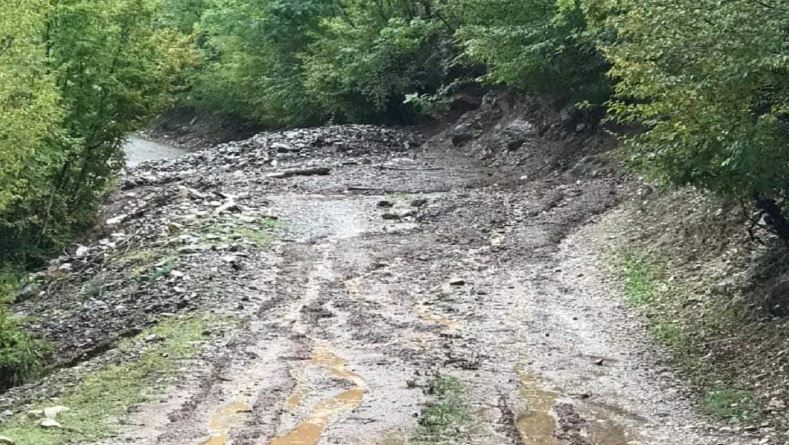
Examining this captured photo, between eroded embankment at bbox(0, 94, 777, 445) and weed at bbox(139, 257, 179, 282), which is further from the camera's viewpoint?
weed at bbox(139, 257, 179, 282)

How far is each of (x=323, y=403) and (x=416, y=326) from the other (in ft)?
8.90

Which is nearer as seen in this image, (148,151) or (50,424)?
(50,424)

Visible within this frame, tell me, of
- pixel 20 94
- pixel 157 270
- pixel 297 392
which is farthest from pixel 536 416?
pixel 20 94

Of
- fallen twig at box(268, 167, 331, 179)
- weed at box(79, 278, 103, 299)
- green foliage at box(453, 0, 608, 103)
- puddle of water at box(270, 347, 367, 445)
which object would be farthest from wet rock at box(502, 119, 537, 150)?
puddle of water at box(270, 347, 367, 445)

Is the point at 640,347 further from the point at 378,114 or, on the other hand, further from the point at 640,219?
the point at 378,114

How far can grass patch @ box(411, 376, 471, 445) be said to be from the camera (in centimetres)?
730

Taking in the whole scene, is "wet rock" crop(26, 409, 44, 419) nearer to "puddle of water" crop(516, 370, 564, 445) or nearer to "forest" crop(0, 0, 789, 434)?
"forest" crop(0, 0, 789, 434)

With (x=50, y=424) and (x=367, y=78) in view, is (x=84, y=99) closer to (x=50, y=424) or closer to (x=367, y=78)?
(x=50, y=424)

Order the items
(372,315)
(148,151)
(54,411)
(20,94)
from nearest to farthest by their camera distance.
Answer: (54,411)
(372,315)
(20,94)
(148,151)

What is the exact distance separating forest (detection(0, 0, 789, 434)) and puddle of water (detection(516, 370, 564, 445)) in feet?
8.50

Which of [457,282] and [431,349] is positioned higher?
[431,349]

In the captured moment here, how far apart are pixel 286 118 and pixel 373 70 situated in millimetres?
6665

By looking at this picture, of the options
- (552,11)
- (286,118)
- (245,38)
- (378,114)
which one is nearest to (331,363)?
(552,11)

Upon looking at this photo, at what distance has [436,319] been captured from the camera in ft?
36.6
